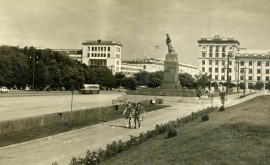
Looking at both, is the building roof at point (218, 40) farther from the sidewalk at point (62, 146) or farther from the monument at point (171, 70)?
the sidewalk at point (62, 146)

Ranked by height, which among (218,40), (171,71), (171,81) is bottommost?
(171,81)

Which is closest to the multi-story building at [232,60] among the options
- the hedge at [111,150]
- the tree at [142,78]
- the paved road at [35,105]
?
the tree at [142,78]

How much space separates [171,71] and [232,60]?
10813 cm

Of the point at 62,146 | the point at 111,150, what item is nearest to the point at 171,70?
the point at 62,146

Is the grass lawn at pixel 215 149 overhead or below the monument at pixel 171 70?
below

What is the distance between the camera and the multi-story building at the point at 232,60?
468 ft

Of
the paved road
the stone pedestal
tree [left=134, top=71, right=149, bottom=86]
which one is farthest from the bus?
tree [left=134, top=71, right=149, bottom=86]

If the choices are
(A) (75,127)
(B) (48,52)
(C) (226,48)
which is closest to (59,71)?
(B) (48,52)

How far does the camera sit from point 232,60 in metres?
146

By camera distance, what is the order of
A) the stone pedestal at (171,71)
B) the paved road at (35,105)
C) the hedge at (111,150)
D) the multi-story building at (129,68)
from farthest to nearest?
the multi-story building at (129,68), the stone pedestal at (171,71), the paved road at (35,105), the hedge at (111,150)

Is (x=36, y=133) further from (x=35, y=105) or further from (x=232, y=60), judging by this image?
(x=232, y=60)

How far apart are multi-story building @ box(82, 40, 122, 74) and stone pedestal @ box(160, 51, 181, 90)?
8852cm

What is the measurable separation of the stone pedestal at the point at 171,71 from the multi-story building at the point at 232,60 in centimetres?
9955

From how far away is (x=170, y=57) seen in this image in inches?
1770
